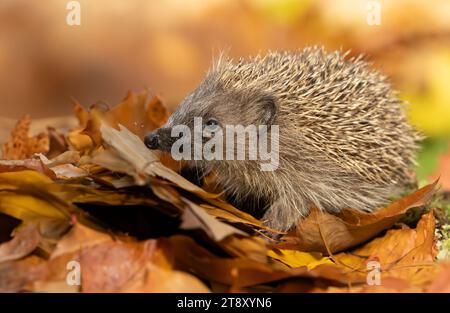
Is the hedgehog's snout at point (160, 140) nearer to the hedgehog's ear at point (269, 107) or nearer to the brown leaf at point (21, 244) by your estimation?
the hedgehog's ear at point (269, 107)

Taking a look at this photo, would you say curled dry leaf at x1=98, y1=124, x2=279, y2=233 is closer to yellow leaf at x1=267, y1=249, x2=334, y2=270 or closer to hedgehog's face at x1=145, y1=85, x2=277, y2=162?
yellow leaf at x1=267, y1=249, x2=334, y2=270

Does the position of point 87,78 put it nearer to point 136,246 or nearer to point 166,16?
point 166,16

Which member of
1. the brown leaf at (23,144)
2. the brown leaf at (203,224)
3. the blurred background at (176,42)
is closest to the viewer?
the brown leaf at (203,224)

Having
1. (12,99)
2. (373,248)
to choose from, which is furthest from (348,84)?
(12,99)

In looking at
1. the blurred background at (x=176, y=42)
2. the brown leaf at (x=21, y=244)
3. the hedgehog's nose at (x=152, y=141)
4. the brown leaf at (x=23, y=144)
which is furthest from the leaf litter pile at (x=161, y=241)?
the blurred background at (x=176, y=42)

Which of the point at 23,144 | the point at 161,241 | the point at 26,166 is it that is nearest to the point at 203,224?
the point at 161,241

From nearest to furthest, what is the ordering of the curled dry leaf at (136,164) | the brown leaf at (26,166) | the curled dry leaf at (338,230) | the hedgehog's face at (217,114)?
the curled dry leaf at (136,164) < the brown leaf at (26,166) < the curled dry leaf at (338,230) < the hedgehog's face at (217,114)

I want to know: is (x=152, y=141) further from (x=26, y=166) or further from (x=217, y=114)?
(x=26, y=166)

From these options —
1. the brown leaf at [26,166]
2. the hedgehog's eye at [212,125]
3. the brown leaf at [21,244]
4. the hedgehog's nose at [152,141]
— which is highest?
the hedgehog's eye at [212,125]
